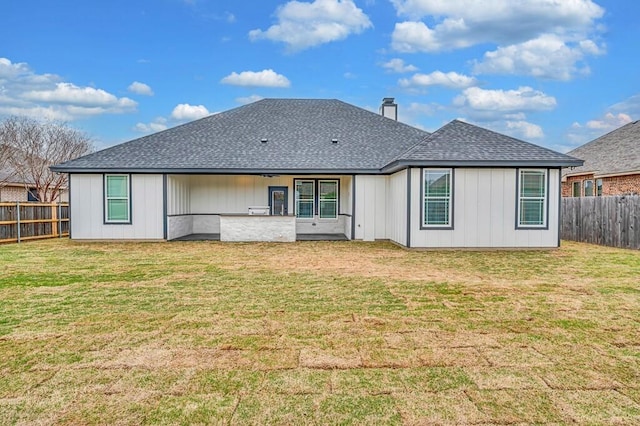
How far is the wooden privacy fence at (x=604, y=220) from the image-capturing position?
1268cm

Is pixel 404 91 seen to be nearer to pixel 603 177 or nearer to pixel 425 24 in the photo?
pixel 425 24

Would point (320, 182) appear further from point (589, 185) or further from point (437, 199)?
point (589, 185)

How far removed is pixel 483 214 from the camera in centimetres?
1221

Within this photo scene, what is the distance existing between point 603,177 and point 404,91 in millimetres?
10275

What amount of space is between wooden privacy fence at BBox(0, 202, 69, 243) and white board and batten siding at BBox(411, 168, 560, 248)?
13.0 meters

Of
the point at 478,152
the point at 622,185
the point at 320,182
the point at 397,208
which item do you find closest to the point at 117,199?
the point at 320,182

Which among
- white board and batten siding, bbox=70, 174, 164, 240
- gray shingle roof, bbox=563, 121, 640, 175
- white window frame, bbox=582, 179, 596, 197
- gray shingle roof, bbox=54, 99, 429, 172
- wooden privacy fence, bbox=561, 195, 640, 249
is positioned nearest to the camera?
wooden privacy fence, bbox=561, 195, 640, 249

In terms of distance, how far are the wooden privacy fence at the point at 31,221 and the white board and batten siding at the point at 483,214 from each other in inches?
513

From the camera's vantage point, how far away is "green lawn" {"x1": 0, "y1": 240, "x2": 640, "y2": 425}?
2893 mm

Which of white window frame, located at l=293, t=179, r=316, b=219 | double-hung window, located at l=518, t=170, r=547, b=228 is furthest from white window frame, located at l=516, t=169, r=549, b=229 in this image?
white window frame, located at l=293, t=179, r=316, b=219

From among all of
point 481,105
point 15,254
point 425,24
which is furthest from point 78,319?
point 481,105

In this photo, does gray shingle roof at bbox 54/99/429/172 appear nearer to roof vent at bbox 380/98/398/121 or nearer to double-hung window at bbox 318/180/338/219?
double-hung window at bbox 318/180/338/219

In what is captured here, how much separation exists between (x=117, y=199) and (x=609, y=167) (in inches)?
801

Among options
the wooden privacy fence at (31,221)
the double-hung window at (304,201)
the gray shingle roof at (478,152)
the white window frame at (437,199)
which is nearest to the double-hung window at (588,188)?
the gray shingle roof at (478,152)
